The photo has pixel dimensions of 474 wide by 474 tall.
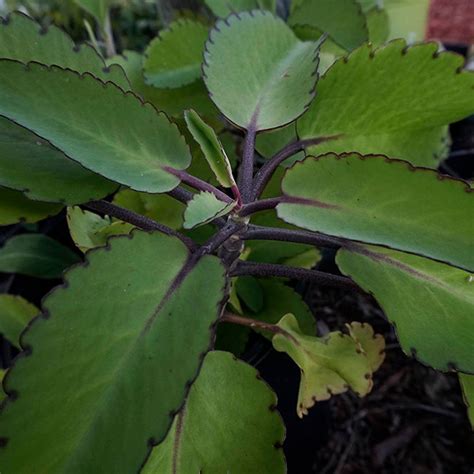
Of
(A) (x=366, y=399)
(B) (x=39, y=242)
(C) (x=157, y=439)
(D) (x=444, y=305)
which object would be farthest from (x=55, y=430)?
(A) (x=366, y=399)

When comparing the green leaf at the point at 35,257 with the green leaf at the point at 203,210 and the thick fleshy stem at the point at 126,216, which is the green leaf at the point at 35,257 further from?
the green leaf at the point at 203,210

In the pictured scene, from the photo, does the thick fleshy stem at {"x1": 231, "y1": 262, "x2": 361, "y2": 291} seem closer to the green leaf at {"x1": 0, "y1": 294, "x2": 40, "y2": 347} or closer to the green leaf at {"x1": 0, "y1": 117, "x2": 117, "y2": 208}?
the green leaf at {"x1": 0, "y1": 117, "x2": 117, "y2": 208}

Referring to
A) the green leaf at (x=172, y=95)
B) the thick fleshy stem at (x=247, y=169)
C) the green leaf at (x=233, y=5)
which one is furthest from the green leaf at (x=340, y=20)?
the thick fleshy stem at (x=247, y=169)

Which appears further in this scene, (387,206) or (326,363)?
(326,363)

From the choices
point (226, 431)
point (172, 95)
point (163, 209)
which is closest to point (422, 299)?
point (226, 431)

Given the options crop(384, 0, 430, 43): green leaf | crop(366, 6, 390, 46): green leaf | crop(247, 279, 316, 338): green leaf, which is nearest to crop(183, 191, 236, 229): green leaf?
crop(247, 279, 316, 338): green leaf

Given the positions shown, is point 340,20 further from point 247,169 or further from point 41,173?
point 41,173

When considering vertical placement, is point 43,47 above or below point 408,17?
above

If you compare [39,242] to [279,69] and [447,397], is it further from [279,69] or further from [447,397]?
[447,397]
